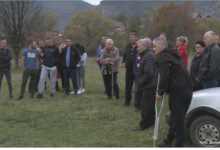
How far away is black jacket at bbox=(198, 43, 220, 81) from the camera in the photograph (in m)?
5.53

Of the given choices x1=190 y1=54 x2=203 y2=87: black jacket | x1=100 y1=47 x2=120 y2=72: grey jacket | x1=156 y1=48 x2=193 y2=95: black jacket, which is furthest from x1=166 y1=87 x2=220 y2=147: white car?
x1=100 y1=47 x2=120 y2=72: grey jacket

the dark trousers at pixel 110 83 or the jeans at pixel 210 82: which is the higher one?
the jeans at pixel 210 82

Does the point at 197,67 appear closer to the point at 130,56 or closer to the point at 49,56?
the point at 130,56

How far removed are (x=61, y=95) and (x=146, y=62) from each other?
5.37 metres

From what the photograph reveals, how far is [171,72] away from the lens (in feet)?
13.4

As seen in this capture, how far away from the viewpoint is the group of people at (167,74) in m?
4.05

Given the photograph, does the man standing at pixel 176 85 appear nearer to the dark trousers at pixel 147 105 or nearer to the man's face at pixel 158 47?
the man's face at pixel 158 47

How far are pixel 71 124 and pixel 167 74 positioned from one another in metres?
3.11

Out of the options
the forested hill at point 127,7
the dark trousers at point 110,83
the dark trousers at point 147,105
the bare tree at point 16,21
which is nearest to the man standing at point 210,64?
the dark trousers at point 147,105

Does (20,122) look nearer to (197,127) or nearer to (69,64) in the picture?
(69,64)

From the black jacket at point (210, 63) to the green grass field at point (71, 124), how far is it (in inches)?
65.3

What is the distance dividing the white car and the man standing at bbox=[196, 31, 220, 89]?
128 centimetres

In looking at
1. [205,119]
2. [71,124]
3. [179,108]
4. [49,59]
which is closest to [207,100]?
[205,119]

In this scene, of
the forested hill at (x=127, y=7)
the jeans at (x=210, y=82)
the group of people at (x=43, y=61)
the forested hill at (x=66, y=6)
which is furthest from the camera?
the forested hill at (x=127, y=7)
